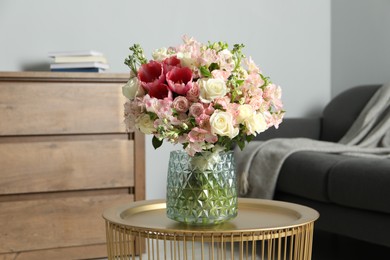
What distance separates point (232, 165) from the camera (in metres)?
1.64

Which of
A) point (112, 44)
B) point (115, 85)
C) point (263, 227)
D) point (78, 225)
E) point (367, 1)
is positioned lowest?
point (78, 225)

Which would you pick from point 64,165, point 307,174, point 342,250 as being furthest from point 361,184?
point 64,165

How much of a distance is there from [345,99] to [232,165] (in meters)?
2.18

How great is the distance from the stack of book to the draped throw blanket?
0.79 m

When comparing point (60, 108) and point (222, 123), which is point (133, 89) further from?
point (60, 108)

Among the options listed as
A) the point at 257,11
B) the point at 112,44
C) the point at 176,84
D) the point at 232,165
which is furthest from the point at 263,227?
the point at 257,11

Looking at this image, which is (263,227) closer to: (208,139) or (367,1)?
(208,139)

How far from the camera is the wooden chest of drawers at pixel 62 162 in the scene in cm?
285

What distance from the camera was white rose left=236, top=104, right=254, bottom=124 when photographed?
1.54 m

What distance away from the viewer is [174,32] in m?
3.67

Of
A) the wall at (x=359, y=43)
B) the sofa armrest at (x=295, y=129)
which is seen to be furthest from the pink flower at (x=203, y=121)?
the wall at (x=359, y=43)

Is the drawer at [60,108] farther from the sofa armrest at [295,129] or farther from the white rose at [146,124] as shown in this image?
the white rose at [146,124]

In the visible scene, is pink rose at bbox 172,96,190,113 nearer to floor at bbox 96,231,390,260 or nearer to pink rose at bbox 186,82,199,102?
pink rose at bbox 186,82,199,102

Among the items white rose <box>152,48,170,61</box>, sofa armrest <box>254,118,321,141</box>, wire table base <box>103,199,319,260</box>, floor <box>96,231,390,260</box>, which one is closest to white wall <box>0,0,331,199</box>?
sofa armrest <box>254,118,321,141</box>
